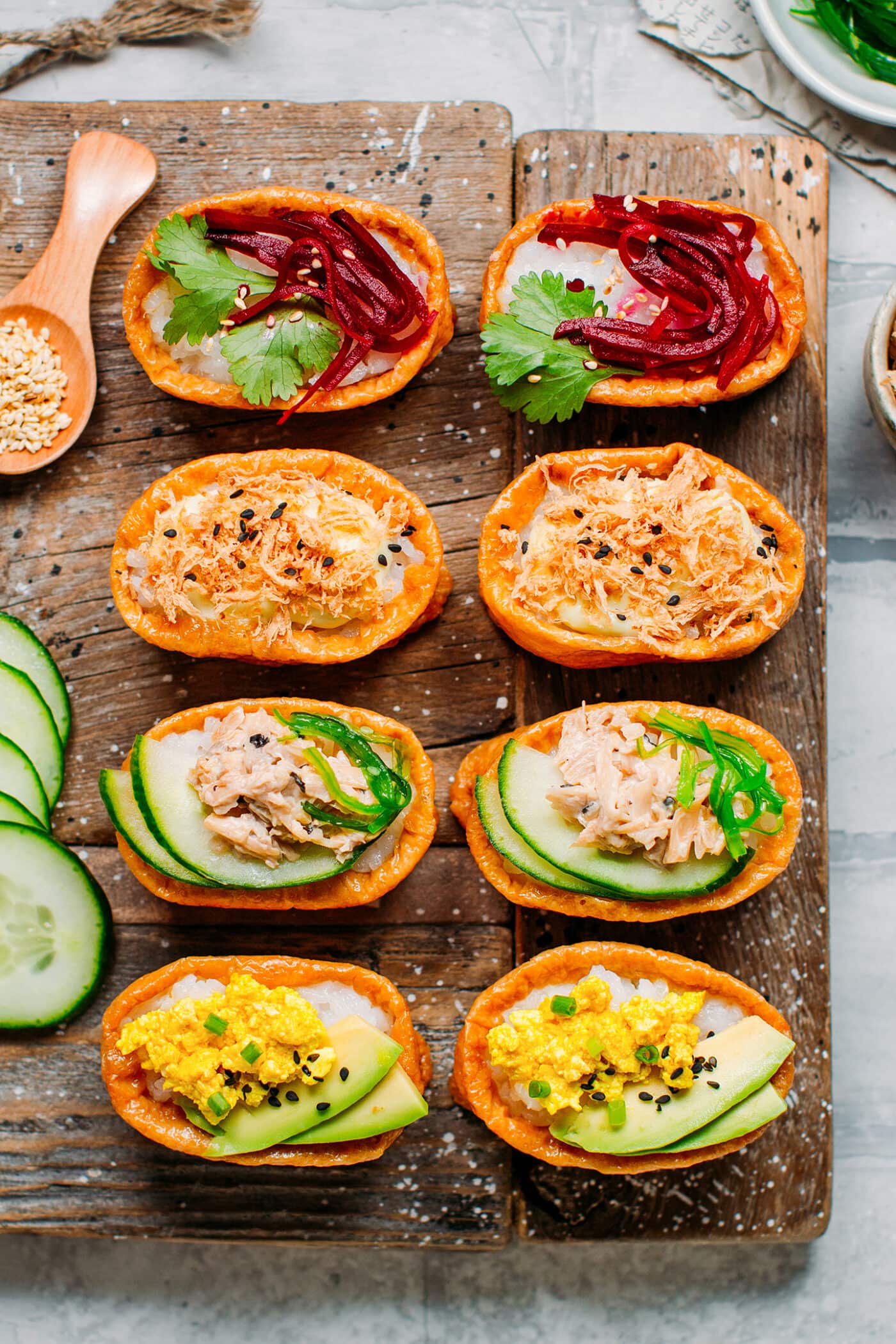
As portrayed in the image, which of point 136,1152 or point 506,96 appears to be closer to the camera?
point 136,1152

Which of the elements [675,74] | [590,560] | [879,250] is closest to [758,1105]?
[590,560]

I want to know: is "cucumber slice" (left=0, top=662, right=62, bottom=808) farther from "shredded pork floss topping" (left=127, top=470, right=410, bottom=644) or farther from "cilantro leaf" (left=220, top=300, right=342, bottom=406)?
"cilantro leaf" (left=220, top=300, right=342, bottom=406)

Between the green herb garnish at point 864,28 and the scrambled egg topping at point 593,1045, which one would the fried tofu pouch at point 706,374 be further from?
the scrambled egg topping at point 593,1045

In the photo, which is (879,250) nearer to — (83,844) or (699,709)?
(699,709)

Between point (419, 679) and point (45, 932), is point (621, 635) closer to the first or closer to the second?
point (419, 679)

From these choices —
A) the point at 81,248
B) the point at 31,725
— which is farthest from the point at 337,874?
the point at 81,248

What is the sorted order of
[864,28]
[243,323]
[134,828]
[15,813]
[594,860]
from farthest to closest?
[864,28] < [15,813] < [243,323] < [134,828] < [594,860]
